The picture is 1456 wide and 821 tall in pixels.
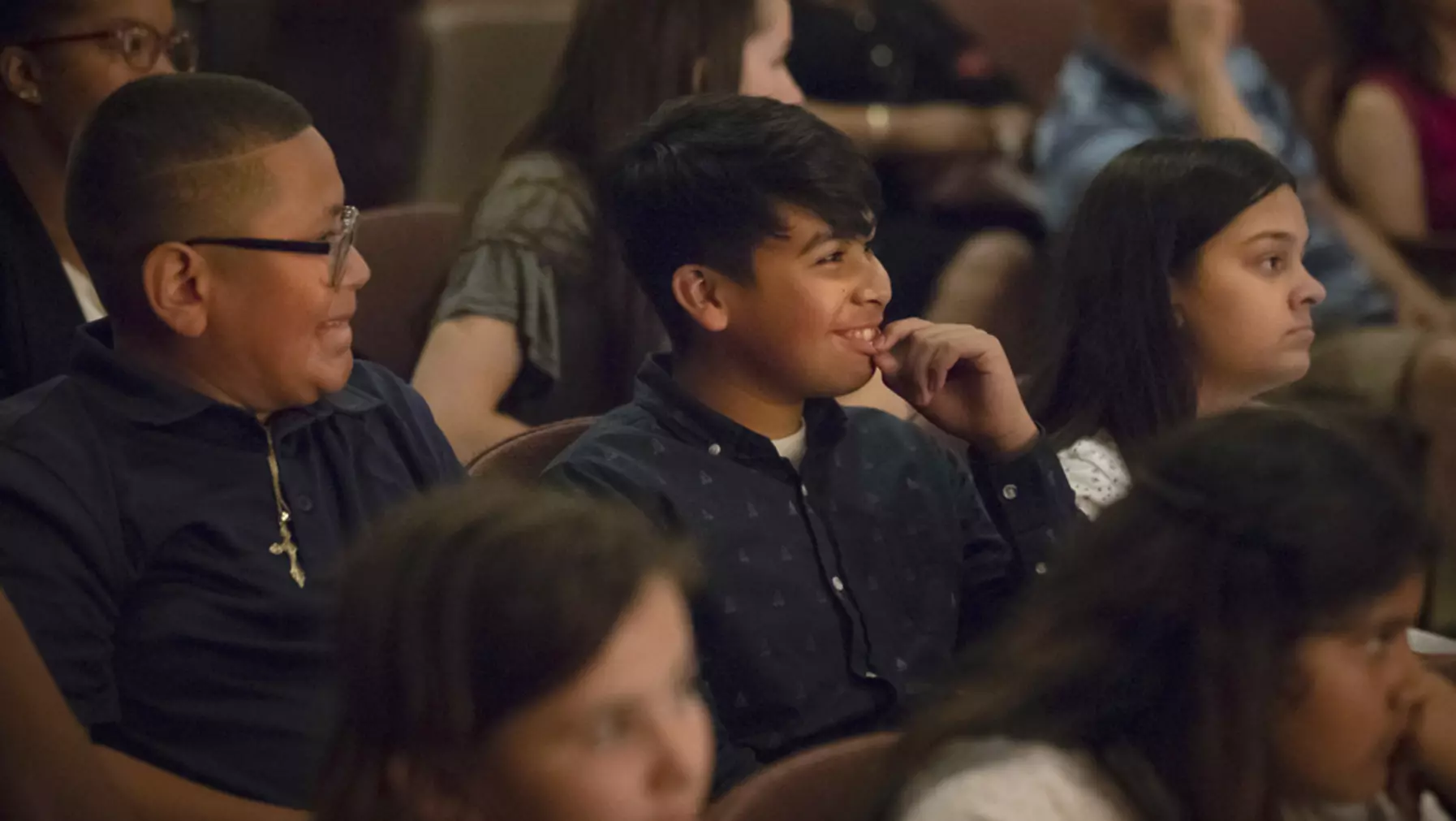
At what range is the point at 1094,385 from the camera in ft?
6.14

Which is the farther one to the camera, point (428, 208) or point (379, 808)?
point (428, 208)

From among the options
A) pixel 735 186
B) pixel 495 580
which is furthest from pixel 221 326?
pixel 495 580

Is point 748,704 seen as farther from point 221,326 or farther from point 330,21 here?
point 330,21

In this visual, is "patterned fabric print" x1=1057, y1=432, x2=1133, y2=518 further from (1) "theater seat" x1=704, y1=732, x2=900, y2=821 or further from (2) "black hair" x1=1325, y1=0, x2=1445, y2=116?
(2) "black hair" x1=1325, y1=0, x2=1445, y2=116

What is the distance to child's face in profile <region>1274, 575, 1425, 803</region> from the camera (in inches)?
42.3

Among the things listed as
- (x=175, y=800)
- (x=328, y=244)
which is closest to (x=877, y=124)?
(x=328, y=244)

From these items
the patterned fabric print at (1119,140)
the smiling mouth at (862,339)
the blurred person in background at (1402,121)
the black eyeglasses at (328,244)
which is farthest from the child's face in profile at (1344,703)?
the blurred person in background at (1402,121)

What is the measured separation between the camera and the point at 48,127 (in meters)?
1.88

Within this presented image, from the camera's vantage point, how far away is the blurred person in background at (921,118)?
2.84 meters

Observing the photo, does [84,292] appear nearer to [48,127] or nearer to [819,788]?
[48,127]

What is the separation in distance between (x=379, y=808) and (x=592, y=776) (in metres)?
0.11

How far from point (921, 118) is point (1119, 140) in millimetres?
456

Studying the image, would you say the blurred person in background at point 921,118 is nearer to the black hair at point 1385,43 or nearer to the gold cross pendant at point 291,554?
the black hair at point 1385,43

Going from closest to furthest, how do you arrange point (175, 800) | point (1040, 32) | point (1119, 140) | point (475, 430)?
1. point (175, 800)
2. point (475, 430)
3. point (1119, 140)
4. point (1040, 32)
